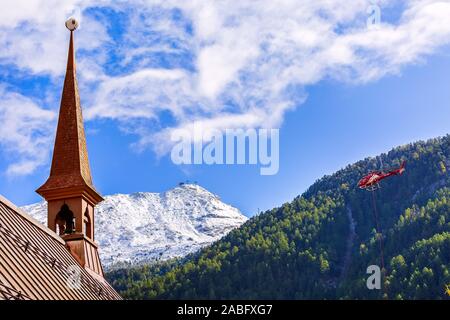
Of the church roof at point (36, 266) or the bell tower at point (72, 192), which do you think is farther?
the bell tower at point (72, 192)

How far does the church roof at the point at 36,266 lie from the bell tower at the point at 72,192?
7.19 feet

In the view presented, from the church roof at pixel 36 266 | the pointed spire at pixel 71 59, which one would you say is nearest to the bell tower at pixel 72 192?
the church roof at pixel 36 266

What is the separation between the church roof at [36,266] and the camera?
24609 mm

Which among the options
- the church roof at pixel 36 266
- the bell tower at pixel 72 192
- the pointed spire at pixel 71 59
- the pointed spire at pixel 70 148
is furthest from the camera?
the pointed spire at pixel 71 59

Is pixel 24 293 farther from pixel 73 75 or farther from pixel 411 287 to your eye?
pixel 411 287

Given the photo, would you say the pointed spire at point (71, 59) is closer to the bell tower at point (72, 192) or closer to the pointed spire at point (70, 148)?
the pointed spire at point (70, 148)

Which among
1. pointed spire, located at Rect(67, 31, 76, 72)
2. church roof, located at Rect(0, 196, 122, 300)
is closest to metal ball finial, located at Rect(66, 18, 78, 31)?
pointed spire, located at Rect(67, 31, 76, 72)

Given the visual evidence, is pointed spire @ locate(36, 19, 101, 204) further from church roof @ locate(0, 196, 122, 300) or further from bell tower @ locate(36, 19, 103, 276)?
church roof @ locate(0, 196, 122, 300)

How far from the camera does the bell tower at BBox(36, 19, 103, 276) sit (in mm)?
40219

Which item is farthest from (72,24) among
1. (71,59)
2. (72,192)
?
(72,192)

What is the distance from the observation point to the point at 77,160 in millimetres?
42062
